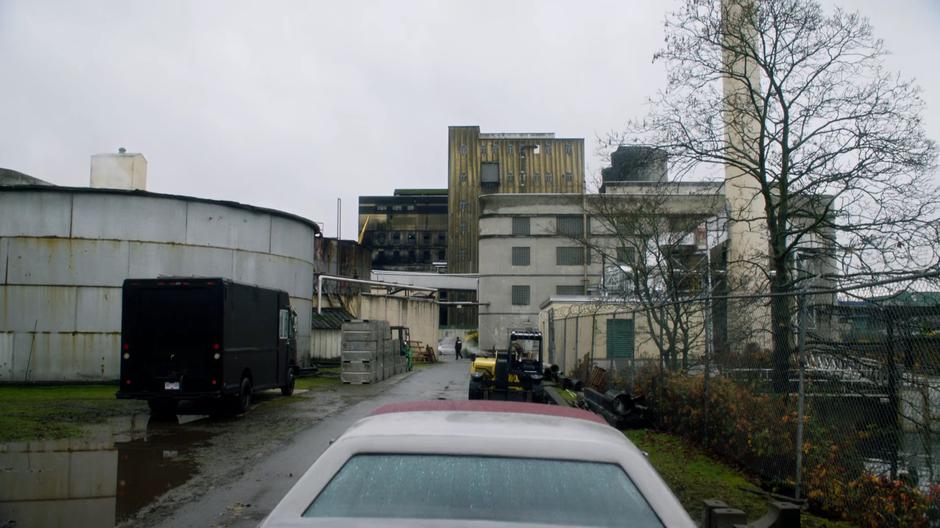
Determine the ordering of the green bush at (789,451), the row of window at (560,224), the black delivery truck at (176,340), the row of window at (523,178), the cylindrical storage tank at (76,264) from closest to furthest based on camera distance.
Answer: the green bush at (789,451) < the black delivery truck at (176,340) < the cylindrical storage tank at (76,264) < the row of window at (560,224) < the row of window at (523,178)

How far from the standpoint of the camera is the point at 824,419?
8.05 m

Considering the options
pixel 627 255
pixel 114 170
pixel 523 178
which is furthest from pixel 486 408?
pixel 523 178

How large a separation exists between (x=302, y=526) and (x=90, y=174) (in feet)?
104

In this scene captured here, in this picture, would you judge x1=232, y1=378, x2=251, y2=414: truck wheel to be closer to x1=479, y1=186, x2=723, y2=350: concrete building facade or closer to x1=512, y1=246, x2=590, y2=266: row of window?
x1=479, y1=186, x2=723, y2=350: concrete building facade

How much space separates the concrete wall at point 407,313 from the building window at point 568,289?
9.72 metres

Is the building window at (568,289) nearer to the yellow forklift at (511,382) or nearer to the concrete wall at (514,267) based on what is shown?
the concrete wall at (514,267)

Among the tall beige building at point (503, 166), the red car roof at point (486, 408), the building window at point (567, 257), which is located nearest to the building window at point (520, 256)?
the building window at point (567, 257)

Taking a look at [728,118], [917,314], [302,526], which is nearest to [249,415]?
[728,118]

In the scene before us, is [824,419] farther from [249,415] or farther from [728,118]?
[249,415]

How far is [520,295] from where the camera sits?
6066cm

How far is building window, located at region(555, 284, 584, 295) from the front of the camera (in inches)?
2340

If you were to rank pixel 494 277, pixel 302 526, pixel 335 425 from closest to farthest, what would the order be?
pixel 302 526 → pixel 335 425 → pixel 494 277

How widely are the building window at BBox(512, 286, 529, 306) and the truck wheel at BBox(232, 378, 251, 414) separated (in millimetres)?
42394

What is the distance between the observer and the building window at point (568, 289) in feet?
195
